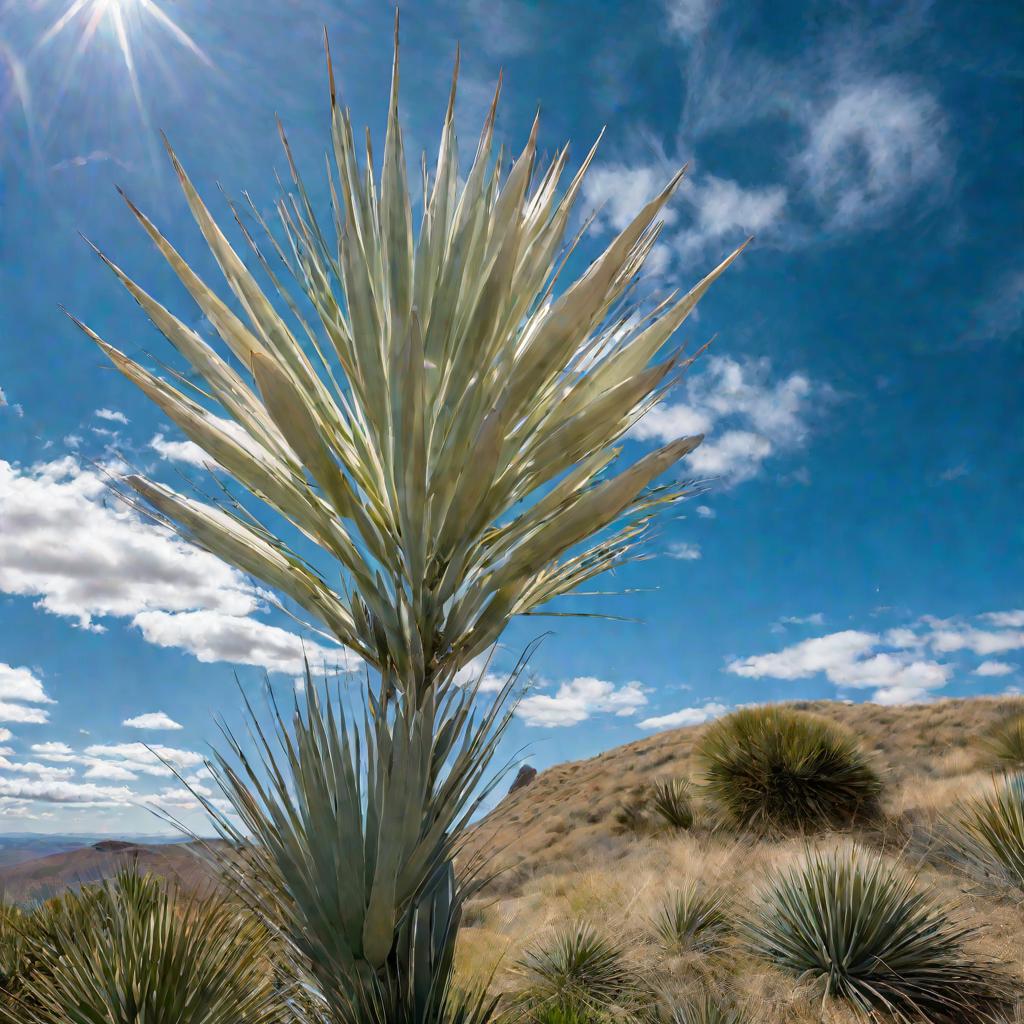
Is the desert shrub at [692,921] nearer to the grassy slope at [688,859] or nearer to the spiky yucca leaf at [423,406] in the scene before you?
the grassy slope at [688,859]

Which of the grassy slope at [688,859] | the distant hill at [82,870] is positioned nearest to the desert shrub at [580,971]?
the grassy slope at [688,859]

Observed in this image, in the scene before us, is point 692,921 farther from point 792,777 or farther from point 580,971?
point 792,777

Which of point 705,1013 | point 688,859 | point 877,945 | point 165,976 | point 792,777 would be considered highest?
point 792,777

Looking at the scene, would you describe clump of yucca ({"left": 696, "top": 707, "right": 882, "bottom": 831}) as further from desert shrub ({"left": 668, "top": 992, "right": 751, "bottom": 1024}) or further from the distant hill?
the distant hill

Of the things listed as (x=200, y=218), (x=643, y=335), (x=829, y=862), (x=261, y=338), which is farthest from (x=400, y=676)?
(x=829, y=862)

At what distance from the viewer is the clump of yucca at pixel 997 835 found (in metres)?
Answer: 6.12

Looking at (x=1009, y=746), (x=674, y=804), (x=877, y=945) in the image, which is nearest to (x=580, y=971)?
(x=877, y=945)

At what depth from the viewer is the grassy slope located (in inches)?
189

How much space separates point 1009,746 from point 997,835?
589 centimetres

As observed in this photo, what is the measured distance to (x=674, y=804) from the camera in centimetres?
1154

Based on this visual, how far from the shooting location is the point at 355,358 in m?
1.86

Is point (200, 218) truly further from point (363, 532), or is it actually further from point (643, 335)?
point (643, 335)

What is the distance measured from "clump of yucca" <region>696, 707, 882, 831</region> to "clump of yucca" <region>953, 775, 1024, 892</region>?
3127 millimetres

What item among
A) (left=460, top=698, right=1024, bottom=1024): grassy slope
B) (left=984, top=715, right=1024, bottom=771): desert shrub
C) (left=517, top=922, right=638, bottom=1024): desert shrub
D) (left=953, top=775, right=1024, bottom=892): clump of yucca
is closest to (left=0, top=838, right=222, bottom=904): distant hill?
(left=460, top=698, right=1024, bottom=1024): grassy slope
